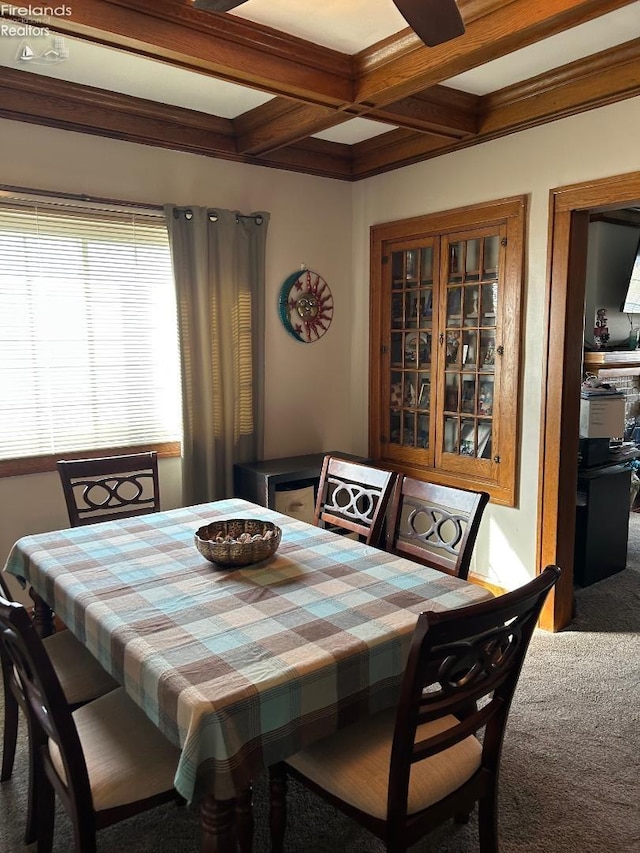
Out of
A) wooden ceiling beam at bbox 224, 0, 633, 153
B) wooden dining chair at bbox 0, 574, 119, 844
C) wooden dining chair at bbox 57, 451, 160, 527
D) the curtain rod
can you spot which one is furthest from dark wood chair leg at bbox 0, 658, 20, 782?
wooden ceiling beam at bbox 224, 0, 633, 153

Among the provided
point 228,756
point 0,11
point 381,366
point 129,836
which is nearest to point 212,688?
point 228,756

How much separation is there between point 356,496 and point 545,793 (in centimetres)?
120

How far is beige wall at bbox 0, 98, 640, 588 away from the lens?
118 inches

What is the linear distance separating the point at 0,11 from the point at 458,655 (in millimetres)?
2546

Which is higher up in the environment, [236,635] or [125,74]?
[125,74]

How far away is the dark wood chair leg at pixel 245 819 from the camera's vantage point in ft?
4.63

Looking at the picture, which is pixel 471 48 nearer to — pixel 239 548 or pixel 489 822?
pixel 239 548

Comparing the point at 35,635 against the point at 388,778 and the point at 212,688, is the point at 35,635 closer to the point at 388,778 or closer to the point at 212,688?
the point at 212,688

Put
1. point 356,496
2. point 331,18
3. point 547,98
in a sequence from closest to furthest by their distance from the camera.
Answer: point 331,18
point 356,496
point 547,98

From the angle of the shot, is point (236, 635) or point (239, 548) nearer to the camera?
point (236, 635)

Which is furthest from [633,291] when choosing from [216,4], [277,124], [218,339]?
[216,4]

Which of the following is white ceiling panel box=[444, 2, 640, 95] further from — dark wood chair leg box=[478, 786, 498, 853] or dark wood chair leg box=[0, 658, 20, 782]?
dark wood chair leg box=[0, 658, 20, 782]

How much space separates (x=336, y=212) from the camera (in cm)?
416

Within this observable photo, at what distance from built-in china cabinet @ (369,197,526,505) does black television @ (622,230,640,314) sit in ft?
8.96
